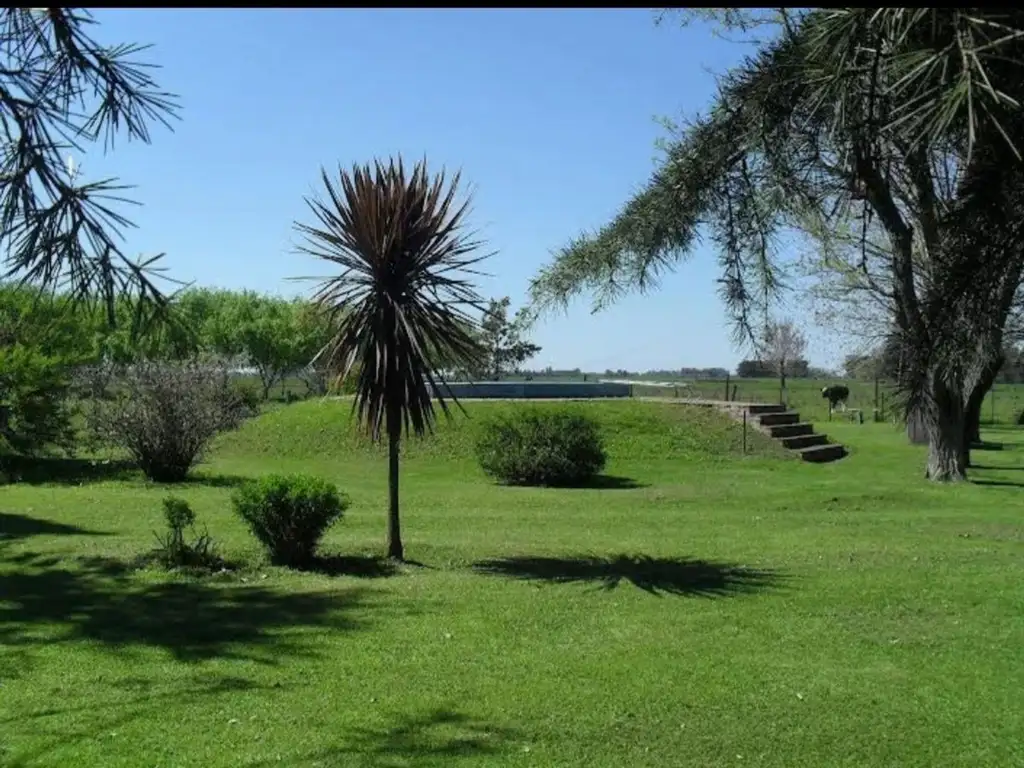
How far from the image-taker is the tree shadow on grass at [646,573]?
980cm

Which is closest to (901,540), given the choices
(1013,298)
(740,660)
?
(740,660)

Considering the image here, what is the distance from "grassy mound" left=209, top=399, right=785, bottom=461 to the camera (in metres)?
23.9

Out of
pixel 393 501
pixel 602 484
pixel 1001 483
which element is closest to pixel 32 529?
pixel 393 501

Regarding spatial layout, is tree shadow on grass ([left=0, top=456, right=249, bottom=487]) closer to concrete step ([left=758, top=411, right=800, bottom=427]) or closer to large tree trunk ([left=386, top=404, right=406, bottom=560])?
large tree trunk ([left=386, top=404, right=406, bottom=560])

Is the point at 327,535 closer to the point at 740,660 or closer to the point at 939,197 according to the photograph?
the point at 740,660

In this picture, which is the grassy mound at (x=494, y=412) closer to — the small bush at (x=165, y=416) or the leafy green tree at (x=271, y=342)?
the small bush at (x=165, y=416)

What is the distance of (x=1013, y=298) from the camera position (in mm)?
3670

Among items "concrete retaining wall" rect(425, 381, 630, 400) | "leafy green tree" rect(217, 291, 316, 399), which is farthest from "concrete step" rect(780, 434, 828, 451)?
"leafy green tree" rect(217, 291, 316, 399)

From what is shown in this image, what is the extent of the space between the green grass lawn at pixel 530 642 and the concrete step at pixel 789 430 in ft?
30.7

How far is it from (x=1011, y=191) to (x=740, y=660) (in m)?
4.80

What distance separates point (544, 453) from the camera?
20031 millimetres

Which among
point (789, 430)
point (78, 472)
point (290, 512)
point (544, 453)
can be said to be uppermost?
point (789, 430)

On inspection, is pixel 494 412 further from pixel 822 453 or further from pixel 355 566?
pixel 355 566

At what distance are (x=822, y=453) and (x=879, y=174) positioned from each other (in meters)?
22.8
